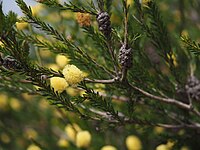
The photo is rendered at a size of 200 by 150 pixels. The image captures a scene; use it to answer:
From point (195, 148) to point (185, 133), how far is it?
7cm

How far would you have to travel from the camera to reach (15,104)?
1915 millimetres

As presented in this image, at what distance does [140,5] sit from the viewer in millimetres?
870

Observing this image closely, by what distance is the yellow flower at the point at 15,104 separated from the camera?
1886 mm

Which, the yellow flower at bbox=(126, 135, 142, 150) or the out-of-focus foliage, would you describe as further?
the yellow flower at bbox=(126, 135, 142, 150)

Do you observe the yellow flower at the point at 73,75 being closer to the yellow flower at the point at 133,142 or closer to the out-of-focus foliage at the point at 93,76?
the out-of-focus foliage at the point at 93,76

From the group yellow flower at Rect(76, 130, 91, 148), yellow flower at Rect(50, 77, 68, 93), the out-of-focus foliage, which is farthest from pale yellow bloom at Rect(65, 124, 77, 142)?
yellow flower at Rect(50, 77, 68, 93)

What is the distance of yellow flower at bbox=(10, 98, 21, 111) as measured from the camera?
189cm

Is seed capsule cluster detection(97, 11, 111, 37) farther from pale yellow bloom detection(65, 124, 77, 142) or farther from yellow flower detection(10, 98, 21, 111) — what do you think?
yellow flower detection(10, 98, 21, 111)

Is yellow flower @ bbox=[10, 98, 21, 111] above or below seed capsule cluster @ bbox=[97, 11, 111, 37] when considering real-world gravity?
below

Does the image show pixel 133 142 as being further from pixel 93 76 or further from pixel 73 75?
pixel 73 75

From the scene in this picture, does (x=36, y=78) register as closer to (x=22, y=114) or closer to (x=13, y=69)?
(x=13, y=69)

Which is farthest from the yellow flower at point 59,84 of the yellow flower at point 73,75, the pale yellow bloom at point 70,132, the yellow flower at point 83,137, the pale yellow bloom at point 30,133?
the pale yellow bloom at point 30,133

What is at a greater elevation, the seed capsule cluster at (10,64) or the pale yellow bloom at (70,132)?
the seed capsule cluster at (10,64)

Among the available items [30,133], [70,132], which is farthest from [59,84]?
[30,133]
